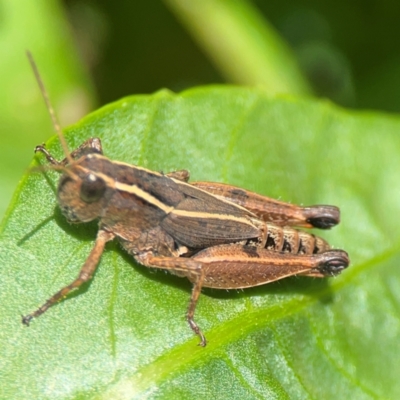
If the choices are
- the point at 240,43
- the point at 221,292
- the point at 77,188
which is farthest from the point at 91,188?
the point at 240,43

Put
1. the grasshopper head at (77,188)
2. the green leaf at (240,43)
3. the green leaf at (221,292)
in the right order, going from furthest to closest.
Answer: the green leaf at (240,43), the grasshopper head at (77,188), the green leaf at (221,292)

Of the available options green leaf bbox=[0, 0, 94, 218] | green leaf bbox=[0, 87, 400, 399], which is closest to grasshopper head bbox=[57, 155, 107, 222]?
green leaf bbox=[0, 87, 400, 399]

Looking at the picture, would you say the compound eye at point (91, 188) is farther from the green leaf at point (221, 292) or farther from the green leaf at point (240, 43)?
the green leaf at point (240, 43)

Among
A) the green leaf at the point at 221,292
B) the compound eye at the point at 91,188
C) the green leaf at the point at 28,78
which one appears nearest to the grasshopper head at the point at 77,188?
the compound eye at the point at 91,188

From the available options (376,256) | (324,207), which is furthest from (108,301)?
(376,256)

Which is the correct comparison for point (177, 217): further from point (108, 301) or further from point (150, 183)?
point (108, 301)

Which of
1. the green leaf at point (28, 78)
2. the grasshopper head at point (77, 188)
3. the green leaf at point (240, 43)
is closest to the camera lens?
the grasshopper head at point (77, 188)

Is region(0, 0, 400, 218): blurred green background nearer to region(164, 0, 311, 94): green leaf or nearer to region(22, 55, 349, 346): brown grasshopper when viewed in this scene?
region(164, 0, 311, 94): green leaf
